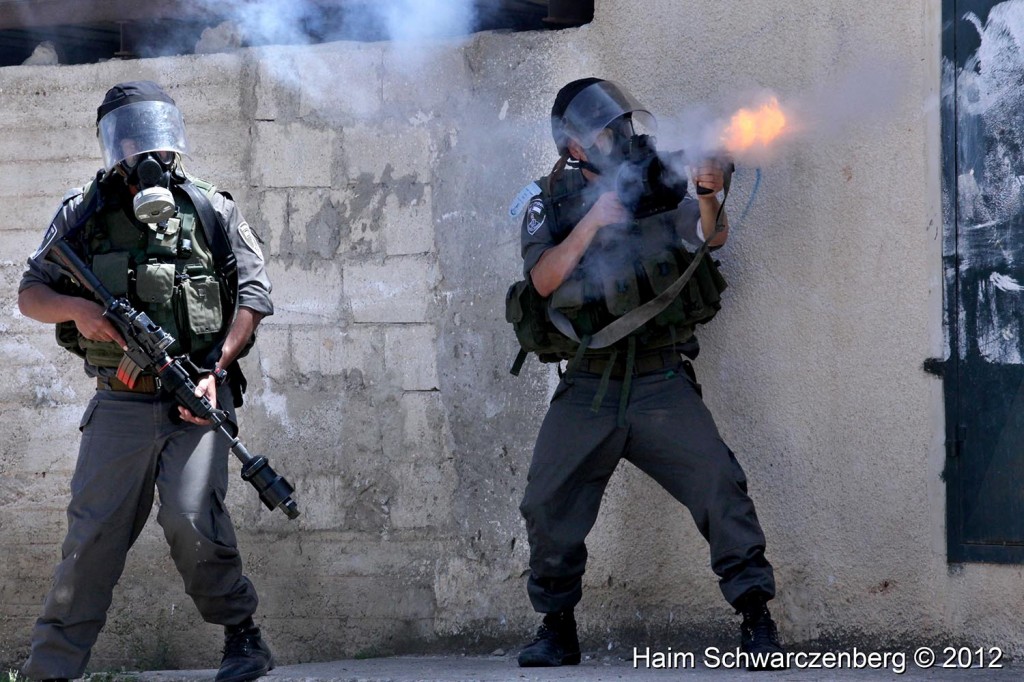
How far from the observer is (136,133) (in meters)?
3.93

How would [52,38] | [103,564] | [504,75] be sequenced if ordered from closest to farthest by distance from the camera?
[103,564] → [504,75] → [52,38]

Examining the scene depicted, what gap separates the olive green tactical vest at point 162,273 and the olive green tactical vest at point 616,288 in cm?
96

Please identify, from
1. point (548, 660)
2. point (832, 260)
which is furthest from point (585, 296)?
point (548, 660)

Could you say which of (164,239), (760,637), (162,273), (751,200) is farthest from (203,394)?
(751,200)

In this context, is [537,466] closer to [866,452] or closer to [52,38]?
[866,452]

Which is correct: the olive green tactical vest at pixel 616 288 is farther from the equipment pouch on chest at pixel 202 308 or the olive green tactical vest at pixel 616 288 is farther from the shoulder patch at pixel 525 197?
the equipment pouch on chest at pixel 202 308

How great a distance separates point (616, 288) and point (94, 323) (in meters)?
1.59

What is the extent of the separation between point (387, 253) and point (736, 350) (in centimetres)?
136

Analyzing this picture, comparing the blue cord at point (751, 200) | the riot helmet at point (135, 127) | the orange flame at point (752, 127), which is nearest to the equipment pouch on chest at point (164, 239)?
the riot helmet at point (135, 127)

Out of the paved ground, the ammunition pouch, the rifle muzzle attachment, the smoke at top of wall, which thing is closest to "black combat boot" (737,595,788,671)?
the paved ground

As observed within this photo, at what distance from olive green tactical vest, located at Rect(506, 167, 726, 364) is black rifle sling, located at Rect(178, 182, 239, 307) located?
2.89ft

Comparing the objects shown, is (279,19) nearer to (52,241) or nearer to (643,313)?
(52,241)

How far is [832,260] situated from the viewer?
422 centimetres

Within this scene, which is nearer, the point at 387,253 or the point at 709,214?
the point at 709,214
